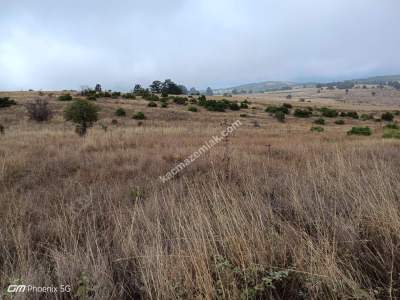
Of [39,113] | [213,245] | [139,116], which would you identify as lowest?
[139,116]

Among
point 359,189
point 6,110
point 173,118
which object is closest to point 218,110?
point 173,118

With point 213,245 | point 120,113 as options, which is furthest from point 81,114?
point 213,245

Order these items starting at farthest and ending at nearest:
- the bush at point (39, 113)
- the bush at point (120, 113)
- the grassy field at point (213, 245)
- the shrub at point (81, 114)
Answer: the bush at point (120, 113) < the bush at point (39, 113) < the shrub at point (81, 114) < the grassy field at point (213, 245)

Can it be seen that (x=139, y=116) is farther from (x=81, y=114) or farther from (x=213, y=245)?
(x=213, y=245)

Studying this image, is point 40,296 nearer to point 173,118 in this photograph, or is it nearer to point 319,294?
point 319,294

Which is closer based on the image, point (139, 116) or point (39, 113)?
point (39, 113)

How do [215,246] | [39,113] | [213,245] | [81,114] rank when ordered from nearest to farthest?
[215,246] → [213,245] → [81,114] → [39,113]

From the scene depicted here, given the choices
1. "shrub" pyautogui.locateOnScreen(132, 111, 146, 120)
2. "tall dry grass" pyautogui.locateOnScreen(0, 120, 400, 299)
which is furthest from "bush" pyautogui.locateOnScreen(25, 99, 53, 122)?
"tall dry grass" pyautogui.locateOnScreen(0, 120, 400, 299)

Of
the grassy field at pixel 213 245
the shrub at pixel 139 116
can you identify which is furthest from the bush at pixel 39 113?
the grassy field at pixel 213 245

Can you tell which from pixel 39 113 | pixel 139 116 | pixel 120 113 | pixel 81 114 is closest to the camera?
pixel 81 114

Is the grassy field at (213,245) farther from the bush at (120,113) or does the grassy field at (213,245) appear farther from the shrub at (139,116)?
the bush at (120,113)

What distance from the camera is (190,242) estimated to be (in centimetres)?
277

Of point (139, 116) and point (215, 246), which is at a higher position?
point (215, 246)

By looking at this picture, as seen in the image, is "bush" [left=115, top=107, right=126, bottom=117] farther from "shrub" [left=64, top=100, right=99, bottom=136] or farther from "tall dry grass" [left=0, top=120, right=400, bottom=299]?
"tall dry grass" [left=0, top=120, right=400, bottom=299]
